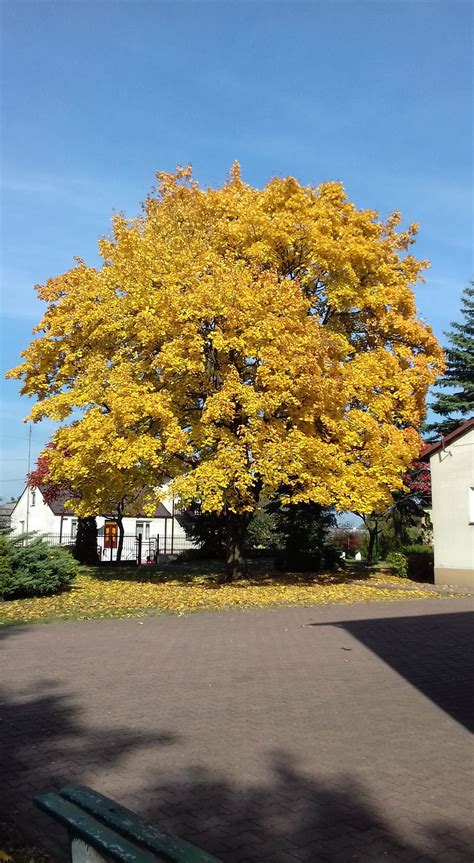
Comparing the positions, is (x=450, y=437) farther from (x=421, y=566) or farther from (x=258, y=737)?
(x=258, y=737)

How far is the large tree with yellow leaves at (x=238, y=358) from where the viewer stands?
50.0ft

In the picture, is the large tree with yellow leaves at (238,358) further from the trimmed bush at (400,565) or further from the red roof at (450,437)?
the trimmed bush at (400,565)

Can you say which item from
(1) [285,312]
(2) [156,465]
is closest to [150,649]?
(2) [156,465]

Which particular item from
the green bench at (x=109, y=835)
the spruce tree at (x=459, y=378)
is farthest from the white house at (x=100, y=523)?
the green bench at (x=109, y=835)

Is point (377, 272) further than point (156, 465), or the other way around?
point (377, 272)

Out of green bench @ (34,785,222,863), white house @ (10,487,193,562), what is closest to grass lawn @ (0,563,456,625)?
green bench @ (34,785,222,863)

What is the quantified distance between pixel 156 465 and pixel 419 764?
11.3 meters

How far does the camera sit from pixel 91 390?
52.4ft

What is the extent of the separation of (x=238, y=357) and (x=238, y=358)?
5cm

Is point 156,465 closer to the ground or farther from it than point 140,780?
farther from it

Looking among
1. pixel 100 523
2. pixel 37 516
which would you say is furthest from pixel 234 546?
pixel 37 516

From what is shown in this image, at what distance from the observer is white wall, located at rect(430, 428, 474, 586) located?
18.6m

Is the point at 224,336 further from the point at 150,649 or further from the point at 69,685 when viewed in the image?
the point at 69,685

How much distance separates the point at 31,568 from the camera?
15.0m
